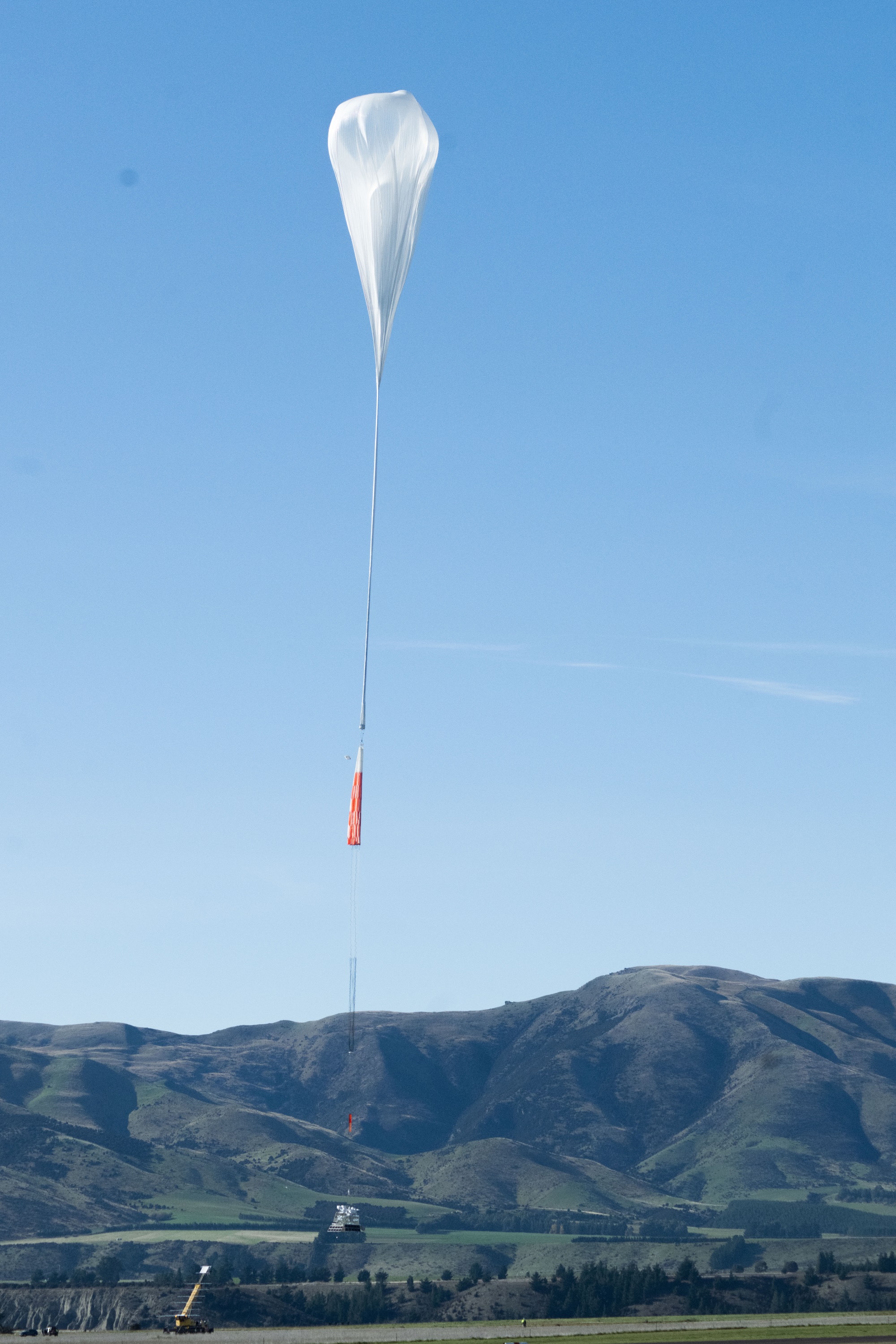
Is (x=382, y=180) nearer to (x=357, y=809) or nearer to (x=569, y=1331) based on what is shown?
(x=357, y=809)

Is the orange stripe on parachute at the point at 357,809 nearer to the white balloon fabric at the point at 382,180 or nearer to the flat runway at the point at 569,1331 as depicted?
the white balloon fabric at the point at 382,180

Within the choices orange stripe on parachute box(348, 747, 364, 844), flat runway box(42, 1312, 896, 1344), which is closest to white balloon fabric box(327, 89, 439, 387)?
orange stripe on parachute box(348, 747, 364, 844)

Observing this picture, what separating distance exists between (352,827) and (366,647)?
11.5 metres

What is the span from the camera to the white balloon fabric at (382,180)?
198 feet

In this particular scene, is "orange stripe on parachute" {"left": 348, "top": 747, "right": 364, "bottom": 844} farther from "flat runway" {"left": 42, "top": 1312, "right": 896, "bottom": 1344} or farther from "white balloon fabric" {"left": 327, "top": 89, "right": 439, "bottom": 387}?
→ "flat runway" {"left": 42, "top": 1312, "right": 896, "bottom": 1344}

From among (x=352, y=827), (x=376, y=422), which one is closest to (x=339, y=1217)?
(x=352, y=827)

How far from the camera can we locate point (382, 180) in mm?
60562

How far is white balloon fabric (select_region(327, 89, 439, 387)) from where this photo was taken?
60281 millimetres

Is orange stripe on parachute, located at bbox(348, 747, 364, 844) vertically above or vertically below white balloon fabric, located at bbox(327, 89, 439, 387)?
below

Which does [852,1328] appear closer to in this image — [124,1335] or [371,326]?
[124,1335]

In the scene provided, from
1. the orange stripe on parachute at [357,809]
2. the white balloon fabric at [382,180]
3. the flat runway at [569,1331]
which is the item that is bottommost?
the flat runway at [569,1331]

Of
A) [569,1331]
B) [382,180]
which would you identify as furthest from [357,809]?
[569,1331]

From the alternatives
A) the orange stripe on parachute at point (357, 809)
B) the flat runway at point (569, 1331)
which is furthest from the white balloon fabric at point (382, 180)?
the flat runway at point (569, 1331)

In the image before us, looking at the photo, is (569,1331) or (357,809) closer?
(357,809)
